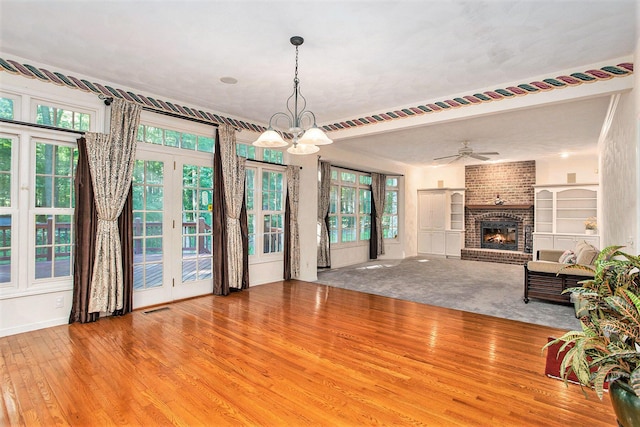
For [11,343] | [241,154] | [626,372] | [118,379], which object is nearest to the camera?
[626,372]

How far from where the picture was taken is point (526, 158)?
9078 mm

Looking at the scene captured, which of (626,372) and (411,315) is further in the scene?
(411,315)

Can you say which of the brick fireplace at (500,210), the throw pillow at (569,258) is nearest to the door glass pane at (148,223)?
the throw pillow at (569,258)

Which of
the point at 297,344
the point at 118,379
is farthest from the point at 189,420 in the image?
the point at 297,344

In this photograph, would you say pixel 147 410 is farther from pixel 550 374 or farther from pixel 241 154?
pixel 241 154

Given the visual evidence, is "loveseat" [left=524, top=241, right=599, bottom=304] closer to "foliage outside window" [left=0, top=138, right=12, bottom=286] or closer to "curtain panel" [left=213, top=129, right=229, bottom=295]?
"curtain panel" [left=213, top=129, right=229, bottom=295]

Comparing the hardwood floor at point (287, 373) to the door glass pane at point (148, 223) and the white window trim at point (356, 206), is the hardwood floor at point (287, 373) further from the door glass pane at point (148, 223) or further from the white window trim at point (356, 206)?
the white window trim at point (356, 206)

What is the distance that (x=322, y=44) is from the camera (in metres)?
3.24

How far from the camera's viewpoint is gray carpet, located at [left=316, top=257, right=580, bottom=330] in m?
4.71

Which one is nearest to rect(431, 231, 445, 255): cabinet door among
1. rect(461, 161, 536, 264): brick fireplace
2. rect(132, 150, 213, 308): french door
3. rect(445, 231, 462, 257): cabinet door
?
rect(445, 231, 462, 257): cabinet door

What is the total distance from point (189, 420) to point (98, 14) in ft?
10.6

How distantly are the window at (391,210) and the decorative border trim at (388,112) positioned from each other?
513 centimetres

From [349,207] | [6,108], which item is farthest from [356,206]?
[6,108]

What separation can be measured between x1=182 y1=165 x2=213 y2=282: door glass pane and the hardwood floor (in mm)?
997
